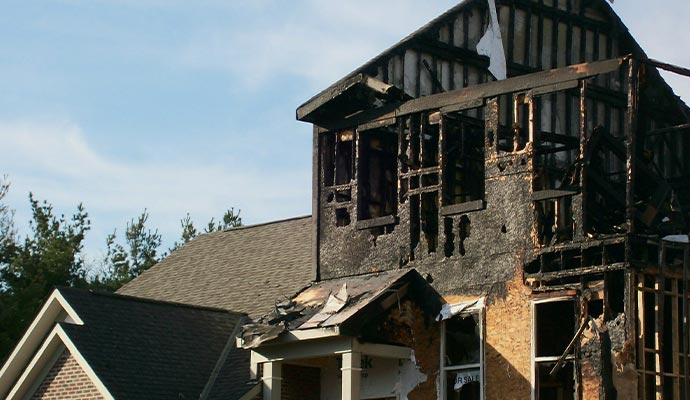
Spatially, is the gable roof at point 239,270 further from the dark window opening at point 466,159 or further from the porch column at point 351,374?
the porch column at point 351,374

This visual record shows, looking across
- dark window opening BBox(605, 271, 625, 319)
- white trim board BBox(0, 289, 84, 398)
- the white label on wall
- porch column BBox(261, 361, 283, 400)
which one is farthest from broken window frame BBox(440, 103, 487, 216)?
white trim board BBox(0, 289, 84, 398)

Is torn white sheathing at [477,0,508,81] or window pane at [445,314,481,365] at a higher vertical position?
torn white sheathing at [477,0,508,81]

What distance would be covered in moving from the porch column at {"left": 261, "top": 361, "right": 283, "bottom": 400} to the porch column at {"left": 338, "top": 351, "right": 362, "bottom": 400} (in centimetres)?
175

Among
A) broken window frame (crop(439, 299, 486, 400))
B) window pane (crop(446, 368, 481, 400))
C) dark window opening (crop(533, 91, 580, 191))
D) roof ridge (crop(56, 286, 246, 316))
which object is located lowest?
window pane (crop(446, 368, 481, 400))

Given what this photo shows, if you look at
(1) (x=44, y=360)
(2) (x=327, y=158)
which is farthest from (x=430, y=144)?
(1) (x=44, y=360)

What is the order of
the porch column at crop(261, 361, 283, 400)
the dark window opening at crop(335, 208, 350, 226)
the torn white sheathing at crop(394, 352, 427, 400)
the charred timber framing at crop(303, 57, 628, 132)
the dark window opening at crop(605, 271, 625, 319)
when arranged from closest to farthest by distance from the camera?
1. the dark window opening at crop(605, 271, 625, 319)
2. the charred timber framing at crop(303, 57, 628, 132)
3. the torn white sheathing at crop(394, 352, 427, 400)
4. the porch column at crop(261, 361, 283, 400)
5. the dark window opening at crop(335, 208, 350, 226)

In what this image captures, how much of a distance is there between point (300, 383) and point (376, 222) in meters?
3.25

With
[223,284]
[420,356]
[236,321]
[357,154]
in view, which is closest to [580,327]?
[420,356]

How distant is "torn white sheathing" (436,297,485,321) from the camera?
73.6 ft

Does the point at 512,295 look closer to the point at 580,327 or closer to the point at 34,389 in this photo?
the point at 580,327

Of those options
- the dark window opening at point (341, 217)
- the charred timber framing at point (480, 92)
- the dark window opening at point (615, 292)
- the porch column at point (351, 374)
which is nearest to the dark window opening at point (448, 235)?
the charred timber framing at point (480, 92)

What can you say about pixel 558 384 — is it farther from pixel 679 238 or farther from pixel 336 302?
pixel 336 302

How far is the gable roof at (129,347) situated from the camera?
78.9 ft

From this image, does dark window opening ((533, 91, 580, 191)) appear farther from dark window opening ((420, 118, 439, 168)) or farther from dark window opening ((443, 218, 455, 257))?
dark window opening ((443, 218, 455, 257))
